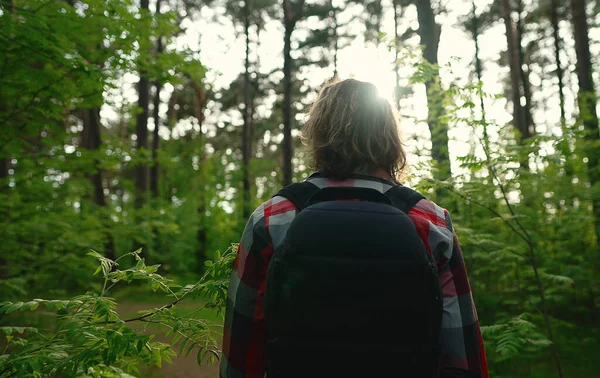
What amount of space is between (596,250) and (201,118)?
15535 millimetres

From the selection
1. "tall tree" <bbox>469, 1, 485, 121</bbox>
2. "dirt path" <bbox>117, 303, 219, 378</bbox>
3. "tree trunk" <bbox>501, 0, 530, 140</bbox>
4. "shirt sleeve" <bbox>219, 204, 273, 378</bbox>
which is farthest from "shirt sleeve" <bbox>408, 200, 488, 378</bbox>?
"tall tree" <bbox>469, 1, 485, 121</bbox>

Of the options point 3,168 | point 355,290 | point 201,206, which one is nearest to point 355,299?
point 355,290

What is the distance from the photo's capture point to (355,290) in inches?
48.2

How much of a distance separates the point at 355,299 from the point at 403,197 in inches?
17.6

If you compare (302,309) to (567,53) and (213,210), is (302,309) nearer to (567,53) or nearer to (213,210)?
(213,210)

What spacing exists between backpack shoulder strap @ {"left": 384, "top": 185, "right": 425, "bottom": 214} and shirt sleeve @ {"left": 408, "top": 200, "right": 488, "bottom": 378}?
0.02 metres

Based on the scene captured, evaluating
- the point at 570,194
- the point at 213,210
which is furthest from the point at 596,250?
the point at 213,210

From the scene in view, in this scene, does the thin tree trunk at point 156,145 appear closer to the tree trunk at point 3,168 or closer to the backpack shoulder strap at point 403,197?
the tree trunk at point 3,168

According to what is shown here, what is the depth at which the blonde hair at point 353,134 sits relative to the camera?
5.21 ft

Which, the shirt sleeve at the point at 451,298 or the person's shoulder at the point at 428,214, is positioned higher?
the person's shoulder at the point at 428,214

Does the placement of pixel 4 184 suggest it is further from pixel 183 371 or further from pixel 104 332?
pixel 104 332

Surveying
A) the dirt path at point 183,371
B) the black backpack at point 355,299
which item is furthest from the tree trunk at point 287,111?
the black backpack at point 355,299

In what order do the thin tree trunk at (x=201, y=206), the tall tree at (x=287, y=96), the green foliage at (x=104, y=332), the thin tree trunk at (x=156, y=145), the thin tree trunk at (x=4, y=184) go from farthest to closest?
the thin tree trunk at (x=201, y=206)
the thin tree trunk at (x=156, y=145)
the tall tree at (x=287, y=96)
the thin tree trunk at (x=4, y=184)
the green foliage at (x=104, y=332)


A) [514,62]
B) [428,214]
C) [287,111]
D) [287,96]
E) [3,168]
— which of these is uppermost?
[514,62]
